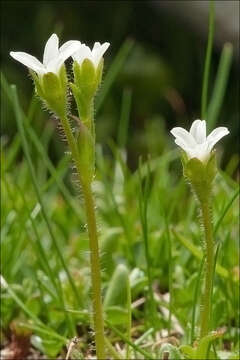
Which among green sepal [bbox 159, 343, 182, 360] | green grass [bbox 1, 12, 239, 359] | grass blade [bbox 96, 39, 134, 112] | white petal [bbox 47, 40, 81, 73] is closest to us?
white petal [bbox 47, 40, 81, 73]

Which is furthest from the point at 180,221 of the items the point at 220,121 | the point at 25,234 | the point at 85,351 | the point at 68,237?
the point at 220,121

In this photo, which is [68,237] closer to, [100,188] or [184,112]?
[100,188]

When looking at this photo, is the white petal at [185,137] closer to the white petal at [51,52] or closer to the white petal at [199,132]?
the white petal at [199,132]

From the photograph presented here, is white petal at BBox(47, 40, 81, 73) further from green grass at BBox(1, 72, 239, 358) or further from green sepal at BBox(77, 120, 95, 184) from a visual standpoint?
green grass at BBox(1, 72, 239, 358)

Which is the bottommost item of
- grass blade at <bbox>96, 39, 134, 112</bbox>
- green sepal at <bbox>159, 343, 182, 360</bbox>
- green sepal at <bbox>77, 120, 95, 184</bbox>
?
green sepal at <bbox>159, 343, 182, 360</bbox>

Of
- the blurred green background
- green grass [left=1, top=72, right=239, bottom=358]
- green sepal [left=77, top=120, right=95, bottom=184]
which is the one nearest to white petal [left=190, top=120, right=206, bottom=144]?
green sepal [left=77, top=120, right=95, bottom=184]

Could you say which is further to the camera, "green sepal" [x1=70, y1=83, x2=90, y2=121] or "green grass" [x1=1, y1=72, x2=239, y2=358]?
"green grass" [x1=1, y1=72, x2=239, y2=358]
